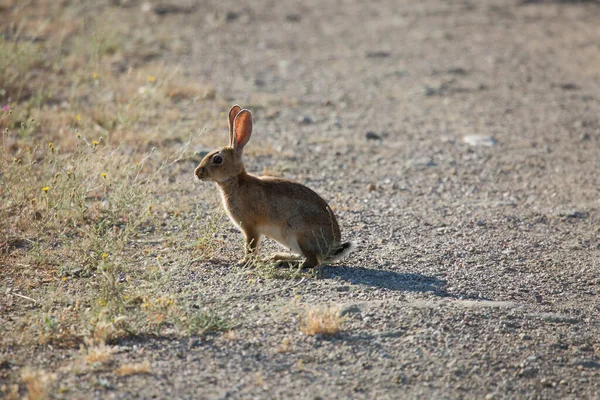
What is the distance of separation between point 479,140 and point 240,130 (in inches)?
168

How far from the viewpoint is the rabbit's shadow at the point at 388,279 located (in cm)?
546

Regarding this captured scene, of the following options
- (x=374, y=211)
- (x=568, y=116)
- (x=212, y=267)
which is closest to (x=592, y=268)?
(x=374, y=211)

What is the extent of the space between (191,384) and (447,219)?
3.57m

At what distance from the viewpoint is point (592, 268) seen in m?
6.10

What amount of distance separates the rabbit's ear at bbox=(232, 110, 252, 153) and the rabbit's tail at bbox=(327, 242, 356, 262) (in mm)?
1080

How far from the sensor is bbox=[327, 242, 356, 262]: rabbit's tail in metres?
5.71

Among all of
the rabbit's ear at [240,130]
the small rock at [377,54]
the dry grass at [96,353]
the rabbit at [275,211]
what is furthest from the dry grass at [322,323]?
the small rock at [377,54]

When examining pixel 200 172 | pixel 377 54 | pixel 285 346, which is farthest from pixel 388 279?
pixel 377 54

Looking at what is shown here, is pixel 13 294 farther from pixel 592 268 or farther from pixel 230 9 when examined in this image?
pixel 230 9

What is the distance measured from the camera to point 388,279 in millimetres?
5625

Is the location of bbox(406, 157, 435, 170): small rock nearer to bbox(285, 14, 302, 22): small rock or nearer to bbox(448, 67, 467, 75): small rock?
bbox(448, 67, 467, 75): small rock

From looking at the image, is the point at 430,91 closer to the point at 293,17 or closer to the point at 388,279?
the point at 293,17

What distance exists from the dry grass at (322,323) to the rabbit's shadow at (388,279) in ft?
2.65

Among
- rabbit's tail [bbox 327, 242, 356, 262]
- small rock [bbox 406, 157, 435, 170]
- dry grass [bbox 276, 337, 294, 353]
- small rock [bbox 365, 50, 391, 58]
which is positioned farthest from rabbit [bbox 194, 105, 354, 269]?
small rock [bbox 365, 50, 391, 58]
